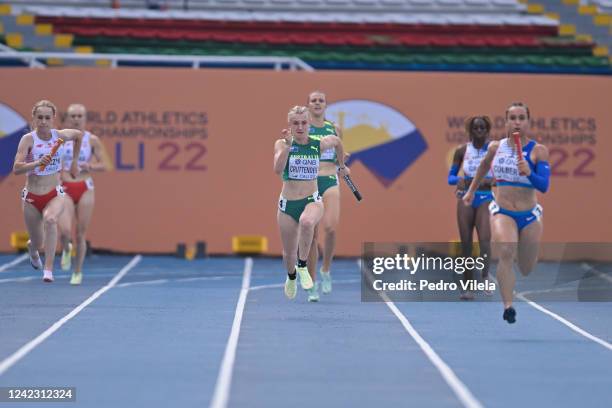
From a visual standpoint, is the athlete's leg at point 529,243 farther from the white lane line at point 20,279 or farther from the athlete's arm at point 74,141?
the white lane line at point 20,279

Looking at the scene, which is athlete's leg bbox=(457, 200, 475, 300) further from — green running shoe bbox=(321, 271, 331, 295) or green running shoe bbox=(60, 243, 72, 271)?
green running shoe bbox=(60, 243, 72, 271)

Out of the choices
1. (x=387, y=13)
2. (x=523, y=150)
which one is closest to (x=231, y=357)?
(x=523, y=150)

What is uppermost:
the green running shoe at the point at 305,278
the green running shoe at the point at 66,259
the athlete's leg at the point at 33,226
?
the athlete's leg at the point at 33,226

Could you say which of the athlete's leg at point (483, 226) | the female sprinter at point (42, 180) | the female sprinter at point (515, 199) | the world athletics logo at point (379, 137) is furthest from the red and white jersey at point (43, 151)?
the world athletics logo at point (379, 137)

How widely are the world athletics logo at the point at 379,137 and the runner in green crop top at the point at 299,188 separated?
6903 millimetres

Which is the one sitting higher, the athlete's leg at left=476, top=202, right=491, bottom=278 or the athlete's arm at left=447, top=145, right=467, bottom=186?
the athlete's arm at left=447, top=145, right=467, bottom=186

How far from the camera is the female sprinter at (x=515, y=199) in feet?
35.2

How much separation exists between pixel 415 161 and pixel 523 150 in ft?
29.5

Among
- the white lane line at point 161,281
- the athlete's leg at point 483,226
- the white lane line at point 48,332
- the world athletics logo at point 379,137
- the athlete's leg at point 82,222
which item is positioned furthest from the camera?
the world athletics logo at point 379,137

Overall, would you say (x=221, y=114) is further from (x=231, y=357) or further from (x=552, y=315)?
(x=231, y=357)

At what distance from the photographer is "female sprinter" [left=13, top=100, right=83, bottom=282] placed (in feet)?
46.1

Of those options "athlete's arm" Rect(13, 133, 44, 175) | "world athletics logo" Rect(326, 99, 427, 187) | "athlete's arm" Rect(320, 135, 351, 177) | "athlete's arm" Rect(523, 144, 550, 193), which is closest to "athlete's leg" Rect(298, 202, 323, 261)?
"athlete's arm" Rect(320, 135, 351, 177)

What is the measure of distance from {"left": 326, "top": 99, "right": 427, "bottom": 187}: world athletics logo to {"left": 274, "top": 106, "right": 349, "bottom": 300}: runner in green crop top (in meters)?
6.90

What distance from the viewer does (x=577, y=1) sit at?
27.2m
